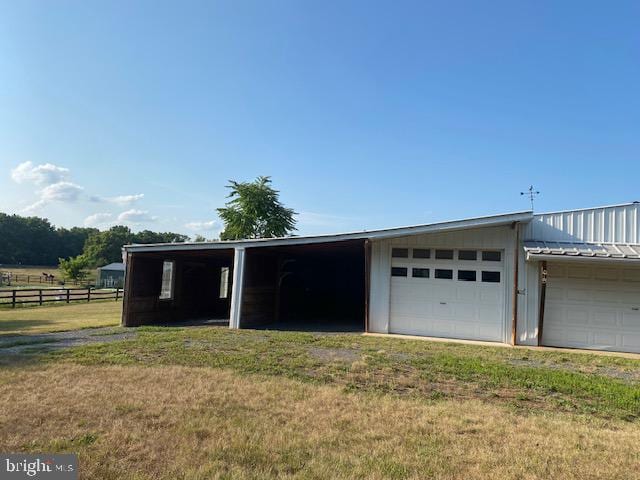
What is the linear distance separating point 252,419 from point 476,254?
850cm

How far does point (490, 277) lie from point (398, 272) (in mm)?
2283

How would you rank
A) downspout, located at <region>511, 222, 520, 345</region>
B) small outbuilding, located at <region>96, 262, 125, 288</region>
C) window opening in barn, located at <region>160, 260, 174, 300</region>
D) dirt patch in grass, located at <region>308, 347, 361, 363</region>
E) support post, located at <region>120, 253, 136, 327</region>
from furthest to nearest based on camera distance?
small outbuilding, located at <region>96, 262, 125, 288</region>
window opening in barn, located at <region>160, 260, 174, 300</region>
support post, located at <region>120, 253, 136, 327</region>
downspout, located at <region>511, 222, 520, 345</region>
dirt patch in grass, located at <region>308, 347, 361, 363</region>

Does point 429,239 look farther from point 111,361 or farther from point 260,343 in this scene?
point 111,361

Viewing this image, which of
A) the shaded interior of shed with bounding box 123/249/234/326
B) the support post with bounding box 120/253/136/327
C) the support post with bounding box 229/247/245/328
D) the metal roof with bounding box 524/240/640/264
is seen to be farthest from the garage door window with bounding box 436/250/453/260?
the support post with bounding box 120/253/136/327

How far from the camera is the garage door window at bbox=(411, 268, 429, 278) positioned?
39.0 ft

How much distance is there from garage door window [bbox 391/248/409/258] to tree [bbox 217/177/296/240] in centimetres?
1864

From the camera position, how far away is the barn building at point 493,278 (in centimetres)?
1051

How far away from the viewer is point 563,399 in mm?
5652

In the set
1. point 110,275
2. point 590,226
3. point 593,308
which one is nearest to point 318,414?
point 593,308

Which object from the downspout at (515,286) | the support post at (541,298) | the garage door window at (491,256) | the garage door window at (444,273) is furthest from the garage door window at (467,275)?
the support post at (541,298)

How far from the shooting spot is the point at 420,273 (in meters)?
11.9

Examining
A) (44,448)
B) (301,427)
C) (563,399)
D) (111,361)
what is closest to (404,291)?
(563,399)

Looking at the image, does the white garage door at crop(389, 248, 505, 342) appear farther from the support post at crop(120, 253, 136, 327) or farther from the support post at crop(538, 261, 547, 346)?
the support post at crop(120, 253, 136, 327)

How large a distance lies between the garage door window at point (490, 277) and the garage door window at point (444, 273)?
0.79 meters
